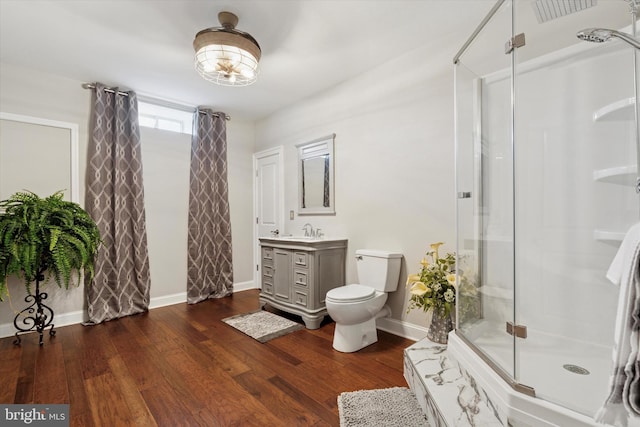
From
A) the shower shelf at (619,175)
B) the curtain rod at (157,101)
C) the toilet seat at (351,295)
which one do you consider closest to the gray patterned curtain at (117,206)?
the curtain rod at (157,101)

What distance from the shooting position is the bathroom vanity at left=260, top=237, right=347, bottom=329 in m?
2.96

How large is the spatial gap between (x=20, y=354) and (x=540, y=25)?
4.42 metres

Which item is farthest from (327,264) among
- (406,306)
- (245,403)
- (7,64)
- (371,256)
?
(7,64)

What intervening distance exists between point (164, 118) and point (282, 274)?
2.50 m

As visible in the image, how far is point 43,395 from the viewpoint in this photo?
5.98 feet

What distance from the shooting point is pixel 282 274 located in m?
3.29

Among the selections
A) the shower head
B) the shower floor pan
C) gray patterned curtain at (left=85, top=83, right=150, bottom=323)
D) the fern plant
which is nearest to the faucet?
gray patterned curtain at (left=85, top=83, right=150, bottom=323)

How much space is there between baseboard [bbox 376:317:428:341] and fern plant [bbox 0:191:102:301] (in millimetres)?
2772

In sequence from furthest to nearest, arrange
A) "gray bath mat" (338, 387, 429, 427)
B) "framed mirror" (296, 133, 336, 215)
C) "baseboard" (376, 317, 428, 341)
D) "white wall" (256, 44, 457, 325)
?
"framed mirror" (296, 133, 336, 215) → "baseboard" (376, 317, 428, 341) → "white wall" (256, 44, 457, 325) → "gray bath mat" (338, 387, 429, 427)

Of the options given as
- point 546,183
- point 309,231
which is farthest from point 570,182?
point 309,231

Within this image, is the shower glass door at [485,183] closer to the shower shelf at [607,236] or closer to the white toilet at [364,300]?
the shower shelf at [607,236]

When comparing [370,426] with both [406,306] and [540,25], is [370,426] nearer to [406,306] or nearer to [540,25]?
[406,306]

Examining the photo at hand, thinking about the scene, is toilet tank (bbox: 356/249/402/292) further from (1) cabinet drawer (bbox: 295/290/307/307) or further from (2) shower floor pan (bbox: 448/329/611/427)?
(2) shower floor pan (bbox: 448/329/611/427)

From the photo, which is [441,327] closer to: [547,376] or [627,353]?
[547,376]
